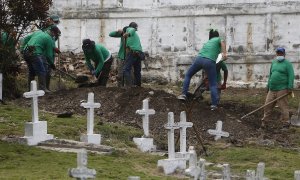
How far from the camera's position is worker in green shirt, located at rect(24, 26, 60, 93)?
20.4 m

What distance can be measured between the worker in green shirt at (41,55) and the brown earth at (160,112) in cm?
52

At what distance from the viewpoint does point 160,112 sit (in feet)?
61.5

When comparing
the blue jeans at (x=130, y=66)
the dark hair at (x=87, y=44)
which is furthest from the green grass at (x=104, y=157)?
the blue jeans at (x=130, y=66)

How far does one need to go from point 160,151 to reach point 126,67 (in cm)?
597

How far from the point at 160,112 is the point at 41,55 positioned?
3.38 m

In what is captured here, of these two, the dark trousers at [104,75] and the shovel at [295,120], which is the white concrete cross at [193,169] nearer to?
the shovel at [295,120]

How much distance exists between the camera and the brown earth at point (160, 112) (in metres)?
17.6

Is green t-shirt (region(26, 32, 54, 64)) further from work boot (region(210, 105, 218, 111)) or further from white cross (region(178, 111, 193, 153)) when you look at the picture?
Result: white cross (region(178, 111, 193, 153))

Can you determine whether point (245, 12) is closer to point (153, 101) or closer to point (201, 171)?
point (153, 101)

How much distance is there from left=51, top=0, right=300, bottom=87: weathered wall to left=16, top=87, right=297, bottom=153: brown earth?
428 centimetres

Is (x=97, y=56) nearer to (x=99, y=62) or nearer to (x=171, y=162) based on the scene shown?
(x=99, y=62)

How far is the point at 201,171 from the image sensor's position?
Answer: 11648 mm

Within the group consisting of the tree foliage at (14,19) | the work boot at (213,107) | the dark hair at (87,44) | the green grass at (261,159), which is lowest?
the green grass at (261,159)

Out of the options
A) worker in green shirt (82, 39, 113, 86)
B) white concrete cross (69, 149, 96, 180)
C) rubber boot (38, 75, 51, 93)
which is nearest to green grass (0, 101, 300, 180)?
white concrete cross (69, 149, 96, 180)
